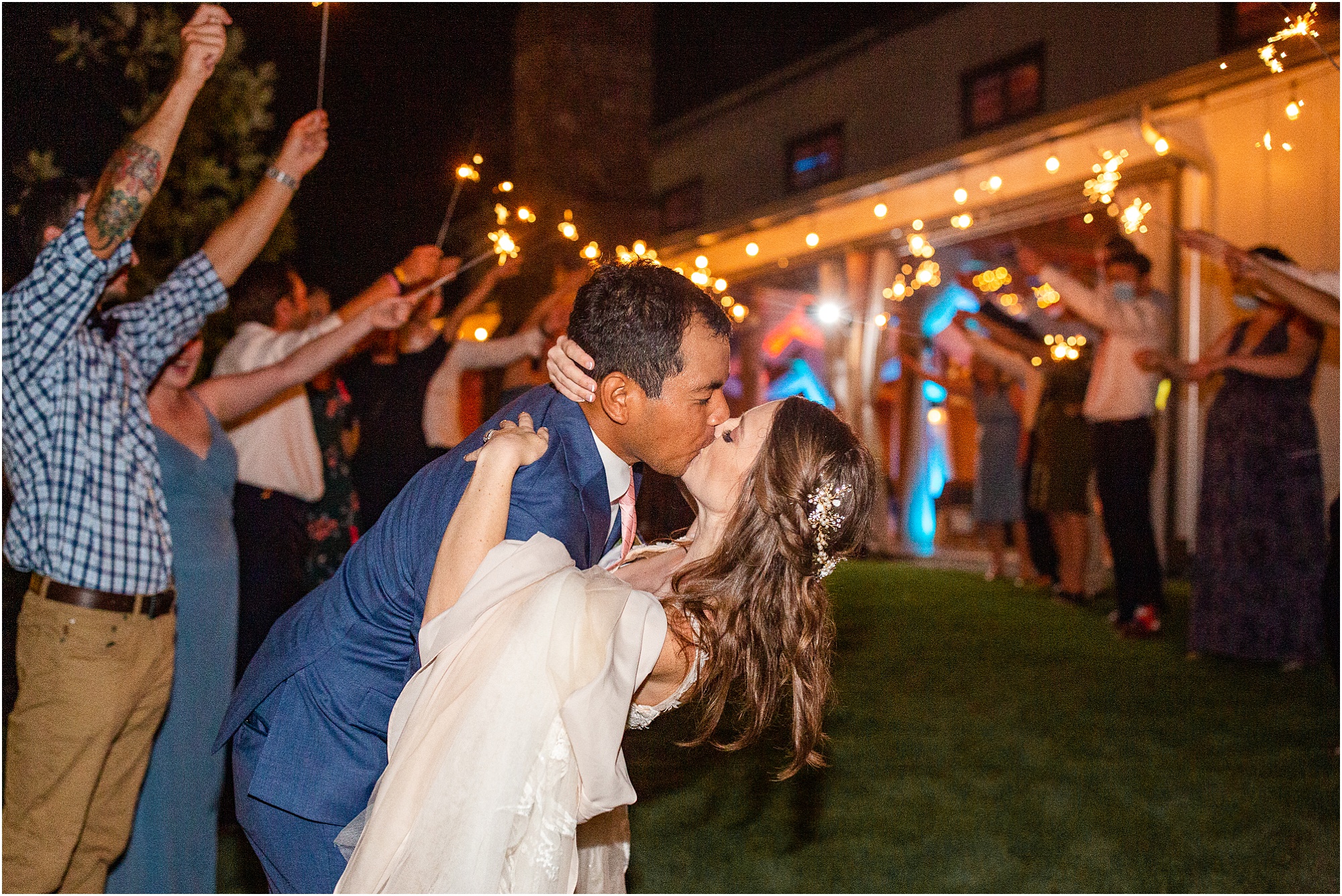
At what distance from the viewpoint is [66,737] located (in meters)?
2.18

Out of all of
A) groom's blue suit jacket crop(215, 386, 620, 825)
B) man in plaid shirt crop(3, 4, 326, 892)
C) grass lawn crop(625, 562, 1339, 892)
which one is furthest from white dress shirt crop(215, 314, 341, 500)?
groom's blue suit jacket crop(215, 386, 620, 825)

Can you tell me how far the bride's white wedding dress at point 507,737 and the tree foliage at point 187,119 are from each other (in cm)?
292

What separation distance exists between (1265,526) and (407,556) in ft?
15.9

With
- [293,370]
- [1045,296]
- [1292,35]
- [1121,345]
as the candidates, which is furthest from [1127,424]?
[293,370]

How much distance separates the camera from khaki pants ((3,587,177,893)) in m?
2.17

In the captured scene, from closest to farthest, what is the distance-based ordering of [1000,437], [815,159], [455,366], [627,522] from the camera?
[627,522]
[455,366]
[1000,437]
[815,159]

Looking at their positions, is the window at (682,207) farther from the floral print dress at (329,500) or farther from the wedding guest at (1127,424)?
the floral print dress at (329,500)

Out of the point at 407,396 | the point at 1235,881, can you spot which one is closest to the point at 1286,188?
the point at 1235,881

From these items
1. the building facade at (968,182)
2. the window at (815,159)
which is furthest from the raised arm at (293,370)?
the window at (815,159)

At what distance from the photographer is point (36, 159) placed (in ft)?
10.7

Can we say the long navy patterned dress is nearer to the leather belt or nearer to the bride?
the bride

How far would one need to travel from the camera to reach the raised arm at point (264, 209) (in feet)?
8.99

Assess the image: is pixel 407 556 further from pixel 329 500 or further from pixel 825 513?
pixel 329 500

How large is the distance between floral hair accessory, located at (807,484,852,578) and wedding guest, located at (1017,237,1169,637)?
4485 mm
